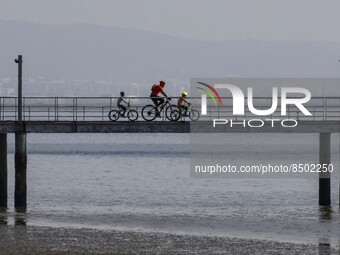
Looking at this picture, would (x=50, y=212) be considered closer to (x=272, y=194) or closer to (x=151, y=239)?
(x=151, y=239)

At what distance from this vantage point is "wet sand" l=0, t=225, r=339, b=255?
33656 mm

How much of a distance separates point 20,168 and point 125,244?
1200 cm

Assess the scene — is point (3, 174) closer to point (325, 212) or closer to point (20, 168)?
point (20, 168)

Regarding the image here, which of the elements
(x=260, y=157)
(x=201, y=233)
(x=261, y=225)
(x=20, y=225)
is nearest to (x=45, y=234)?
(x=20, y=225)

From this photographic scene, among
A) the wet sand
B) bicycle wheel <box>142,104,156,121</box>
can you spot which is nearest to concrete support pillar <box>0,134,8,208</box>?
bicycle wheel <box>142,104,156,121</box>

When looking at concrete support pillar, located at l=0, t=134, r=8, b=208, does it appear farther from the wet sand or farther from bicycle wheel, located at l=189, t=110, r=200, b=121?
the wet sand

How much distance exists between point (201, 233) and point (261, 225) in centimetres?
386

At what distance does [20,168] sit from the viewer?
45969 millimetres

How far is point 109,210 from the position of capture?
1959 inches

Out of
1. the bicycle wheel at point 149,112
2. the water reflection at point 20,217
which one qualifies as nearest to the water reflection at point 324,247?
the water reflection at point 20,217

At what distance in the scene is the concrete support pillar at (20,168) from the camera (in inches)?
1795

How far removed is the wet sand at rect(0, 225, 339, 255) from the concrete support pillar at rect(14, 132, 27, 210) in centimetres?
762

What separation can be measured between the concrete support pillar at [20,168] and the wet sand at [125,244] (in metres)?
7.62

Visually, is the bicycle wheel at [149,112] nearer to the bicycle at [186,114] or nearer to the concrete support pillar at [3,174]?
the bicycle at [186,114]
